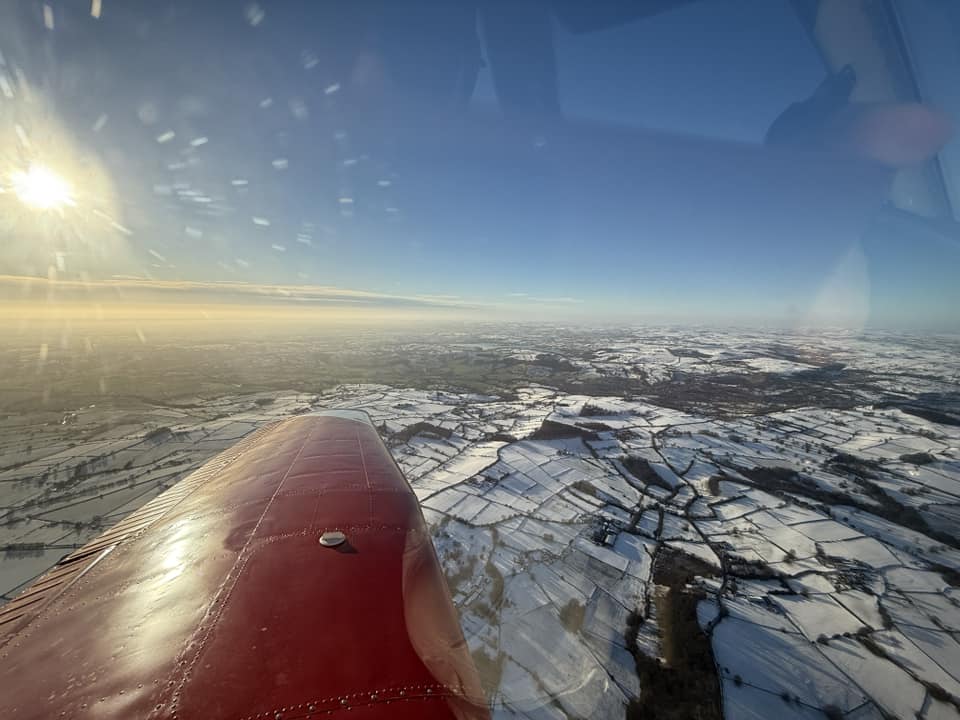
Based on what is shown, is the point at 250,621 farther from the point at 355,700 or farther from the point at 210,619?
the point at 355,700

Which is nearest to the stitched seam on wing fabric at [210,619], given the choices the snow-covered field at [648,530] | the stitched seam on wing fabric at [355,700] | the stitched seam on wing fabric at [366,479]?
the stitched seam on wing fabric at [355,700]

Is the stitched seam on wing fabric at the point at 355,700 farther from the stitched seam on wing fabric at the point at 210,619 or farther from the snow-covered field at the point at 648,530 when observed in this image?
the snow-covered field at the point at 648,530

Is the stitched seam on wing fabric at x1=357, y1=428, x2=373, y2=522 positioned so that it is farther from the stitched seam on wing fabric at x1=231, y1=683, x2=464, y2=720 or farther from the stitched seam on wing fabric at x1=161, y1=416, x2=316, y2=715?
the stitched seam on wing fabric at x1=231, y1=683, x2=464, y2=720

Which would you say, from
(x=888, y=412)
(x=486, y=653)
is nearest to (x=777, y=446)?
(x=888, y=412)

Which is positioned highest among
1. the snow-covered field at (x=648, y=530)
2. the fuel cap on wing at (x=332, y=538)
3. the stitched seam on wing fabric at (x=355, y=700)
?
the stitched seam on wing fabric at (x=355, y=700)

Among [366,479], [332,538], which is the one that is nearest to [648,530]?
[366,479]
